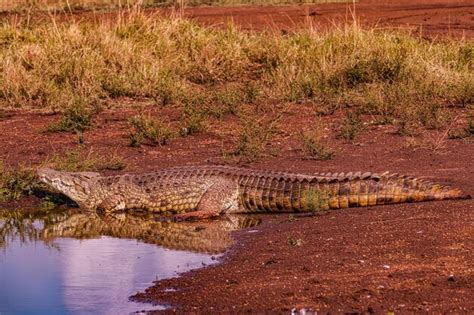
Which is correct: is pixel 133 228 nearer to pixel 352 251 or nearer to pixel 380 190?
pixel 380 190

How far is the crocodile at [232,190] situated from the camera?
424 inches

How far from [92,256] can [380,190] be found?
298 centimetres

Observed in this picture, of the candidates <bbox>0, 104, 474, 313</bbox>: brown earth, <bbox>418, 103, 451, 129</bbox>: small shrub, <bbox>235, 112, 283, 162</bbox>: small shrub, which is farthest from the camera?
<bbox>418, 103, 451, 129</bbox>: small shrub

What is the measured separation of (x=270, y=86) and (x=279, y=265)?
901cm

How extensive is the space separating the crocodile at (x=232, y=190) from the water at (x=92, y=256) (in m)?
0.23

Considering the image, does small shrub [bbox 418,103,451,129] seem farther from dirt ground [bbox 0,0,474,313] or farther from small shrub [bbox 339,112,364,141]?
small shrub [bbox 339,112,364,141]

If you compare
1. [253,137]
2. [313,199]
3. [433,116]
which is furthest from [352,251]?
[433,116]

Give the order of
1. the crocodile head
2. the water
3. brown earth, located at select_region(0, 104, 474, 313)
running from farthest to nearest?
1. the crocodile head
2. the water
3. brown earth, located at select_region(0, 104, 474, 313)

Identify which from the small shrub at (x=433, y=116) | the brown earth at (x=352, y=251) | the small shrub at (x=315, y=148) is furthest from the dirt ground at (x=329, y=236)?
the small shrub at (x=433, y=116)

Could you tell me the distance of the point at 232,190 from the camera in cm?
1136

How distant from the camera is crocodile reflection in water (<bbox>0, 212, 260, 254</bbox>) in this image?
1000 cm

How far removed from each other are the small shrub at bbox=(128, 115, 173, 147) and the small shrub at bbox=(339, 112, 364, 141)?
2223mm

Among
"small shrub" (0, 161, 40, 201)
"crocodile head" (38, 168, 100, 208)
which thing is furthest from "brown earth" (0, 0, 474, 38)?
"crocodile head" (38, 168, 100, 208)

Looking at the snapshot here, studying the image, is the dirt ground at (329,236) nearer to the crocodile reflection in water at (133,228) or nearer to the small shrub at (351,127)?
→ the small shrub at (351,127)
